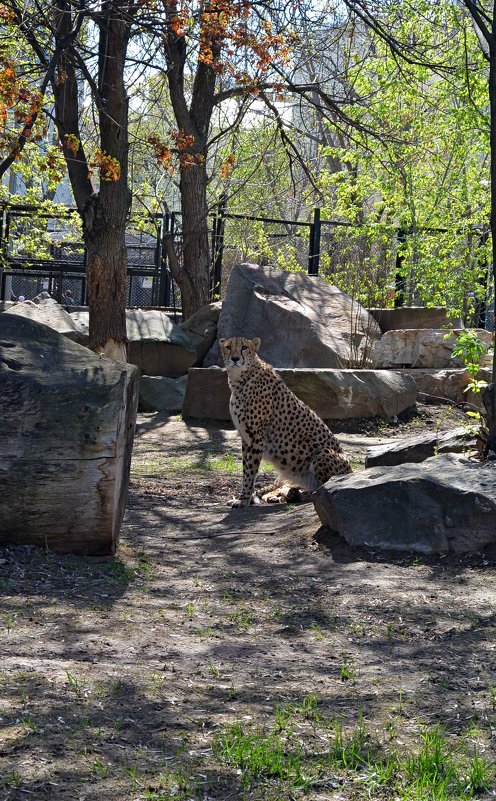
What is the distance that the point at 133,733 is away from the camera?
10.9 feet

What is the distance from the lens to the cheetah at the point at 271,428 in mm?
7875

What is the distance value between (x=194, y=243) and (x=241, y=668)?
11792 mm

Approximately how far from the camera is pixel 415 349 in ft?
46.7

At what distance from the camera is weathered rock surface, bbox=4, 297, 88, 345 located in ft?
44.9

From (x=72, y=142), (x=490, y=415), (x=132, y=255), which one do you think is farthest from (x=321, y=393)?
(x=132, y=255)

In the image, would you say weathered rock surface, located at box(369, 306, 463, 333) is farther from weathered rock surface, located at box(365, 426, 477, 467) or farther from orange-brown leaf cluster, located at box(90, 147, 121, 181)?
weathered rock surface, located at box(365, 426, 477, 467)

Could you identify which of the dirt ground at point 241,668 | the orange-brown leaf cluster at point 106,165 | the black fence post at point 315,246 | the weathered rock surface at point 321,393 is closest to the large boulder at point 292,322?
the weathered rock surface at point 321,393

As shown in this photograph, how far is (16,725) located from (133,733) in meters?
0.40

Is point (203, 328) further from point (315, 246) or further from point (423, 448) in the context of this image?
point (423, 448)

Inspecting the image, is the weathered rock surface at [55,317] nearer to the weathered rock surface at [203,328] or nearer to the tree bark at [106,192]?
the weathered rock surface at [203,328]

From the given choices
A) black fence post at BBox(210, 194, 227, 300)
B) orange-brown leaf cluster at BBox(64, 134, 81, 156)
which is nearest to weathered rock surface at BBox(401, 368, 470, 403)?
black fence post at BBox(210, 194, 227, 300)

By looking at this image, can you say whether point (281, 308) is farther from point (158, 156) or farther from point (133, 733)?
point (133, 733)

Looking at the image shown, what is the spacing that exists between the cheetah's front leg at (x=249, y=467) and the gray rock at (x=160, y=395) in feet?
15.4

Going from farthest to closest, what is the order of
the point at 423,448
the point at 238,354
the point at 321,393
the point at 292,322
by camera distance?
1. the point at 292,322
2. the point at 321,393
3. the point at 238,354
4. the point at 423,448
